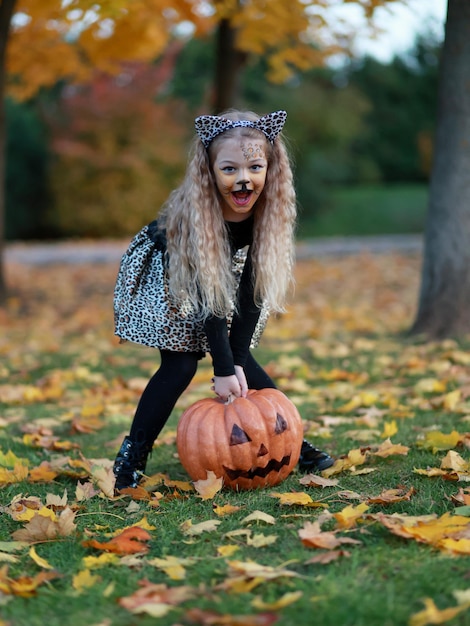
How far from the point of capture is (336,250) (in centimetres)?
1448

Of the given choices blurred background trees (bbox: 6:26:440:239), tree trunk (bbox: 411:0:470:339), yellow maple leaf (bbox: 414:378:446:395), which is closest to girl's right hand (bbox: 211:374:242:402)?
yellow maple leaf (bbox: 414:378:446:395)

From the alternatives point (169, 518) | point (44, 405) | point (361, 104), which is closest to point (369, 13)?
point (44, 405)

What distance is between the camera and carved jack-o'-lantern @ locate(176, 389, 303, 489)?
3.02m

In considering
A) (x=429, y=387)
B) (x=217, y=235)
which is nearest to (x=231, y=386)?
(x=217, y=235)

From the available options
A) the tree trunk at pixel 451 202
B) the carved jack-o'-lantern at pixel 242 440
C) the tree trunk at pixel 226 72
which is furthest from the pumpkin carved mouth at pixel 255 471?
the tree trunk at pixel 226 72

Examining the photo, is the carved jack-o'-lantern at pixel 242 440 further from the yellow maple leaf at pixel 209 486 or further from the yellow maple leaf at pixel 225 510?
the yellow maple leaf at pixel 225 510

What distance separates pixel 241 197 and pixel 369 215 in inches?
896

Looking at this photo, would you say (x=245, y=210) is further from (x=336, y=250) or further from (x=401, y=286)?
(x=336, y=250)

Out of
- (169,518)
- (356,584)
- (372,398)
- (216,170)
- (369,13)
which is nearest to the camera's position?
(356,584)

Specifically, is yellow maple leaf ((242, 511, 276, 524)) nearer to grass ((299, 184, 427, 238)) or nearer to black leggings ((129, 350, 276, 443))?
black leggings ((129, 350, 276, 443))

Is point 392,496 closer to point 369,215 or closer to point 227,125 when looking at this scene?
point 227,125

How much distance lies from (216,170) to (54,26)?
28.9ft

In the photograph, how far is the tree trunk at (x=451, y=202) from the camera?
5844mm

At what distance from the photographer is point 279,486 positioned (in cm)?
312
